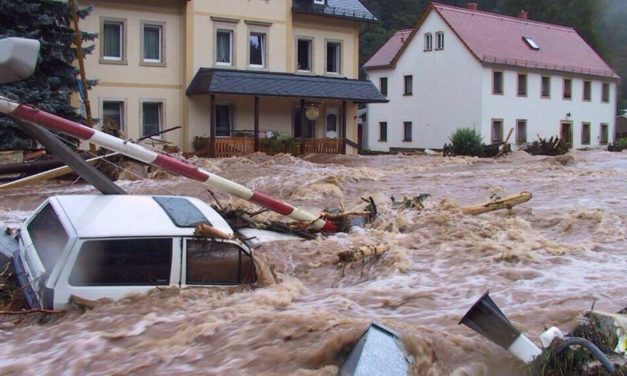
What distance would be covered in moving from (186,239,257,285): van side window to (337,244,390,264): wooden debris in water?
2179 mm

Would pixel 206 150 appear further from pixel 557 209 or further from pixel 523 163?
pixel 557 209

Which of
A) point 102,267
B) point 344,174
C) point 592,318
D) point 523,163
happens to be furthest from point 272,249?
point 523,163

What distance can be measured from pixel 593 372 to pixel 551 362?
266mm


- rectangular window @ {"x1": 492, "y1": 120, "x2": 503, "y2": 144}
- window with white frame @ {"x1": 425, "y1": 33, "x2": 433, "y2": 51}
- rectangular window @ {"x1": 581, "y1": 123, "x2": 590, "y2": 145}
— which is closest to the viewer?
rectangular window @ {"x1": 492, "y1": 120, "x2": 503, "y2": 144}

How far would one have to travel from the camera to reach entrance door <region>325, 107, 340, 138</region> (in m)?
34.9

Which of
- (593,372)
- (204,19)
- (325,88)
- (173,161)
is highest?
(204,19)

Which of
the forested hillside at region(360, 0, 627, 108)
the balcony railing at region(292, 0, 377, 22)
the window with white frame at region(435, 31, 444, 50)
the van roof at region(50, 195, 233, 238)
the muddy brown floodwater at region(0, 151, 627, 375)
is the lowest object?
the muddy brown floodwater at region(0, 151, 627, 375)

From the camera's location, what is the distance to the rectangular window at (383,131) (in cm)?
5025

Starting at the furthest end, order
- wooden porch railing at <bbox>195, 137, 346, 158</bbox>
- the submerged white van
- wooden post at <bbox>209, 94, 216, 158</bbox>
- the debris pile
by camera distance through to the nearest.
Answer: the debris pile, wooden porch railing at <bbox>195, 137, 346, 158</bbox>, wooden post at <bbox>209, 94, 216, 158</bbox>, the submerged white van

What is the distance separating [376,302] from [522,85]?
40853mm

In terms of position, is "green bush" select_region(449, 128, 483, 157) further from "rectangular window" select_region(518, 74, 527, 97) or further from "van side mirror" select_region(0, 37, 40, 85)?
"van side mirror" select_region(0, 37, 40, 85)

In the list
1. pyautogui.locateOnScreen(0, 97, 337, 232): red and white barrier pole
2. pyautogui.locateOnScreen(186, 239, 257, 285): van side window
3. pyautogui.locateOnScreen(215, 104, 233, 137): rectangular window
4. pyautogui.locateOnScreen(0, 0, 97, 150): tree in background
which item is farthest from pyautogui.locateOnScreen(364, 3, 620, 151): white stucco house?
pyautogui.locateOnScreen(186, 239, 257, 285): van side window

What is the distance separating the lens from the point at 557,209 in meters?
14.8

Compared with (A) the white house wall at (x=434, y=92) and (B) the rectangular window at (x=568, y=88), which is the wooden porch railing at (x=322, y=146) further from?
(B) the rectangular window at (x=568, y=88)
